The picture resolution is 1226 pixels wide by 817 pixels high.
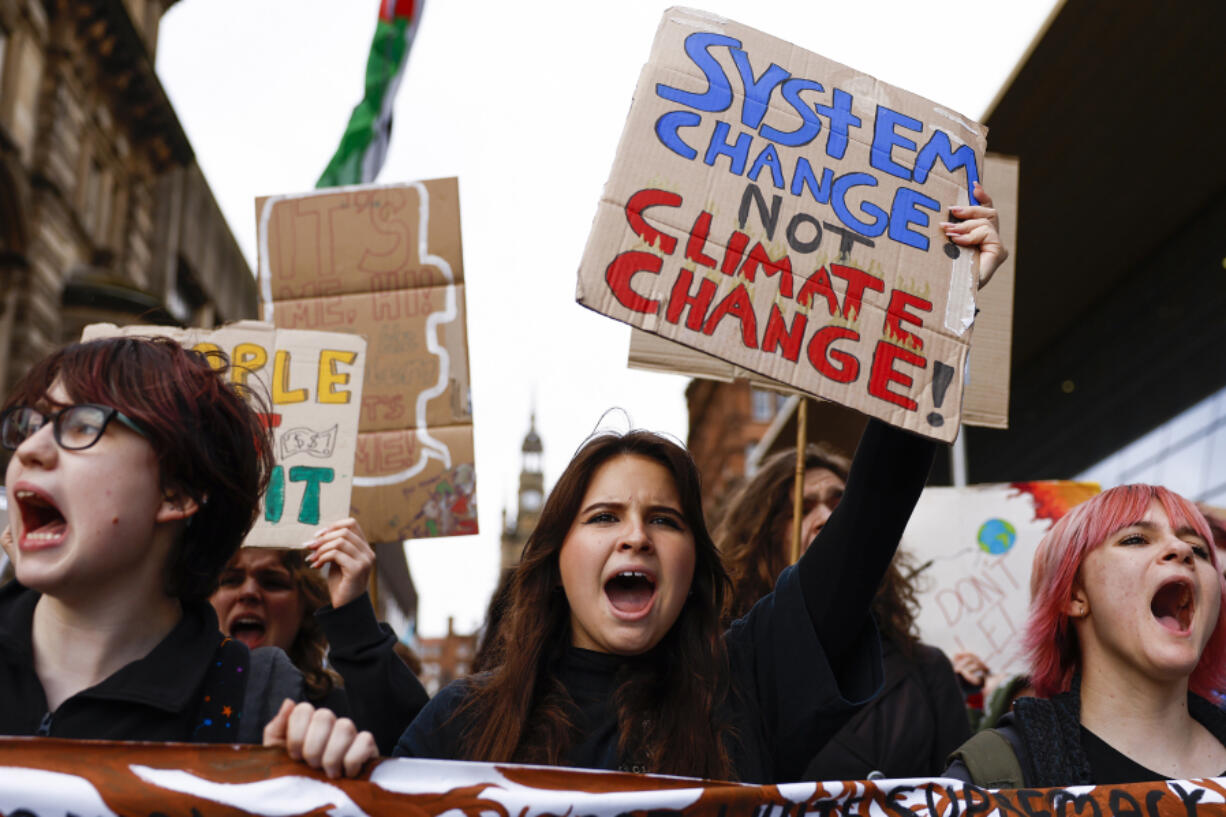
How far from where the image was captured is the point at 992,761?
2.23m

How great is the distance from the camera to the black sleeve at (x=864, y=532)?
2105mm

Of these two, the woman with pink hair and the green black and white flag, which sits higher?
the green black and white flag

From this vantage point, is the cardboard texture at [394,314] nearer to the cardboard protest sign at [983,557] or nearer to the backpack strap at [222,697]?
the backpack strap at [222,697]

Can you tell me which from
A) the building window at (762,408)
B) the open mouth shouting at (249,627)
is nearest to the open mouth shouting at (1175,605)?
the open mouth shouting at (249,627)

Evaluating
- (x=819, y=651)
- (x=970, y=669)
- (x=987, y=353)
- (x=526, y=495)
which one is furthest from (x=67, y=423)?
(x=526, y=495)

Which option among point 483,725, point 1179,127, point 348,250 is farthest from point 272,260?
point 1179,127

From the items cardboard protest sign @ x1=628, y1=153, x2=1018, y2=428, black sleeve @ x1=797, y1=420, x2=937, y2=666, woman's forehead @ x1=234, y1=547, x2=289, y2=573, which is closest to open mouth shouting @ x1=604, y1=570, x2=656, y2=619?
black sleeve @ x1=797, y1=420, x2=937, y2=666

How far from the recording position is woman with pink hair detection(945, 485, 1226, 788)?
7.47 ft

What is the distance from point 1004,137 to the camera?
8.84 metres

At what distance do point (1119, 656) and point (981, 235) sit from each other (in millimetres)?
886

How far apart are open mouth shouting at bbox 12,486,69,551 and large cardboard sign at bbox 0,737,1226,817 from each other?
0.29 m

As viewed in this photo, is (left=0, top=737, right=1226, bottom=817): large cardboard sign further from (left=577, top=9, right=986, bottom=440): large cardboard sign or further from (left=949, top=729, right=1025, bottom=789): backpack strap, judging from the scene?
(left=577, top=9, right=986, bottom=440): large cardboard sign

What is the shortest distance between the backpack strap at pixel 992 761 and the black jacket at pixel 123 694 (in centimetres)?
130

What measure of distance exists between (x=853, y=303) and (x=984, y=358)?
169 centimetres
